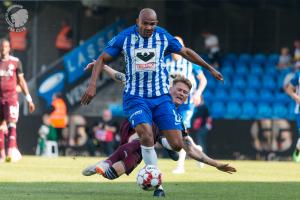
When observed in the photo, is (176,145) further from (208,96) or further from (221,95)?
(221,95)

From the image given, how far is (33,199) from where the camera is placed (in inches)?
420

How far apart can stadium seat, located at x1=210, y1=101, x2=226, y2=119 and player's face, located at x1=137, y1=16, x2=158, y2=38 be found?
52.1 feet

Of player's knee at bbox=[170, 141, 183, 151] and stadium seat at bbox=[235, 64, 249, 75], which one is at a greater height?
stadium seat at bbox=[235, 64, 249, 75]

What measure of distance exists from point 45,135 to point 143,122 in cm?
1538

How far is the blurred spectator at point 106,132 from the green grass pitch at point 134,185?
8.65m

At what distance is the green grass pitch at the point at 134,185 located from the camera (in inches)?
451

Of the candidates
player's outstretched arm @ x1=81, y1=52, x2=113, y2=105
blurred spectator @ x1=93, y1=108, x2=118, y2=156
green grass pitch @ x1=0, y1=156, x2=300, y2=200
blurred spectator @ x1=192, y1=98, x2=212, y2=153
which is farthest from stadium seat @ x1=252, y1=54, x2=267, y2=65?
player's outstretched arm @ x1=81, y1=52, x2=113, y2=105

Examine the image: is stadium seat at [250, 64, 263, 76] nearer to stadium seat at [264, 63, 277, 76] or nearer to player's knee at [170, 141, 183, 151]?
stadium seat at [264, 63, 277, 76]

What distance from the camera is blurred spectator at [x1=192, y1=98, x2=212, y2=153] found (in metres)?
25.9

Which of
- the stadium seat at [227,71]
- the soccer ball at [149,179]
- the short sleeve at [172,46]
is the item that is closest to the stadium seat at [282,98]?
the stadium seat at [227,71]

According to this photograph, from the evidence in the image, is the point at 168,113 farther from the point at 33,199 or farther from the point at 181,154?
the point at 181,154

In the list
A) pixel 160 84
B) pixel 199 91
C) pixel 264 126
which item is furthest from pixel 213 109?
pixel 160 84

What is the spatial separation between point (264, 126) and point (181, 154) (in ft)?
32.5

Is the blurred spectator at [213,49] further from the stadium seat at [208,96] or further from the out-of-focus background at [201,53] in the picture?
the stadium seat at [208,96]
